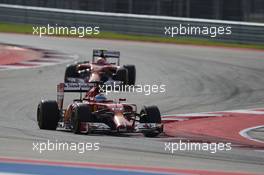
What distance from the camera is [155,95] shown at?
18812 millimetres

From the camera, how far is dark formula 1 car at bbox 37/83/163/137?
508 inches

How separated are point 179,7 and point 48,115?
64.9ft

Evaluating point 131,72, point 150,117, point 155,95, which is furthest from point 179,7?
point 150,117

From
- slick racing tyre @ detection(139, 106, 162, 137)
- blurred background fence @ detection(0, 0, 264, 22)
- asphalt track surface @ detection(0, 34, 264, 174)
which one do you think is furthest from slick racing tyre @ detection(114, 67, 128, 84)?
blurred background fence @ detection(0, 0, 264, 22)

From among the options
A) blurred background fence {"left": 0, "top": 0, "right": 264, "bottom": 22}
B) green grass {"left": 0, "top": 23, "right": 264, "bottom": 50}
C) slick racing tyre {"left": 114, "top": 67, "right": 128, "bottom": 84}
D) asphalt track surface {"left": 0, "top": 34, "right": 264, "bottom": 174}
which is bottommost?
asphalt track surface {"left": 0, "top": 34, "right": 264, "bottom": 174}

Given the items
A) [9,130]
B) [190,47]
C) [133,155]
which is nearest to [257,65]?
[190,47]

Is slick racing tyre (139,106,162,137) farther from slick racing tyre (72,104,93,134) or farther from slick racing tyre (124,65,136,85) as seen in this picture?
slick racing tyre (124,65,136,85)

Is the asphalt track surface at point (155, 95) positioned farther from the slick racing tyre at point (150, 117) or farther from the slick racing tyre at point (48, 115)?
the slick racing tyre at point (150, 117)

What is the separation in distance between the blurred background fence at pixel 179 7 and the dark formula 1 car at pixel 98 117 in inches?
708

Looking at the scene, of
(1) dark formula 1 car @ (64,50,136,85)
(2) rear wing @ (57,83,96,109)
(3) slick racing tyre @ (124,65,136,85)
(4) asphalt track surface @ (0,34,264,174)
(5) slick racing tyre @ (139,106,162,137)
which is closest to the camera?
(4) asphalt track surface @ (0,34,264,174)

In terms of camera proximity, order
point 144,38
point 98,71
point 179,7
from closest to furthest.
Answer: point 98,71, point 144,38, point 179,7

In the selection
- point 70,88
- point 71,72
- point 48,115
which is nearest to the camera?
point 48,115

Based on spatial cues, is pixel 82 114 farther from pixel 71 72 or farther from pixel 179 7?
pixel 179 7

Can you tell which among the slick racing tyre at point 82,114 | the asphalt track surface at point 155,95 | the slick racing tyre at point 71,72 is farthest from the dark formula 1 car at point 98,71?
the slick racing tyre at point 82,114
